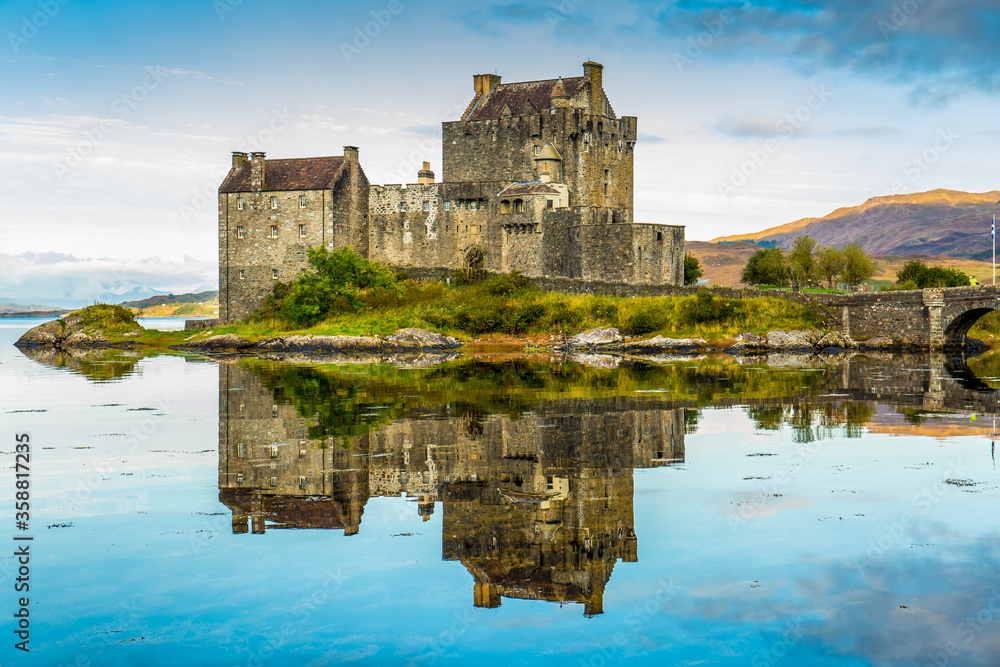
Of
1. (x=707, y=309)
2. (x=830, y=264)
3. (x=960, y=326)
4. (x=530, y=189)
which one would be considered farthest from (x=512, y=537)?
(x=830, y=264)

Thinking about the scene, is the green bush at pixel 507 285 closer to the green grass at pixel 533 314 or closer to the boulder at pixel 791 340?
the green grass at pixel 533 314

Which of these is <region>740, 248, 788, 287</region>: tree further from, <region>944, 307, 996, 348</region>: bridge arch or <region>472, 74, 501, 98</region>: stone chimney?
<region>472, 74, 501, 98</region>: stone chimney

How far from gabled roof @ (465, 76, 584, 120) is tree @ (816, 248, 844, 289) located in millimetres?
26901

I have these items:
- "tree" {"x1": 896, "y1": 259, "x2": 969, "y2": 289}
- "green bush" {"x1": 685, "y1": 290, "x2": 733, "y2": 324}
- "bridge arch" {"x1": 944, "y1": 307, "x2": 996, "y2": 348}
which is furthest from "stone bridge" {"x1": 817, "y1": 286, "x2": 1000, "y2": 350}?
"tree" {"x1": 896, "y1": 259, "x2": 969, "y2": 289}

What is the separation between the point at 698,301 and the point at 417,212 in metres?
20.3

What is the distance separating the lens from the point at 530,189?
180 ft

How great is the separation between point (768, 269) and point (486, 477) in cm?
6133

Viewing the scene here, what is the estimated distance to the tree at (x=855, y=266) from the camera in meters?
69.0

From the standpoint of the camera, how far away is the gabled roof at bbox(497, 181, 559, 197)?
54531mm

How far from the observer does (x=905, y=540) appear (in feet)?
30.9

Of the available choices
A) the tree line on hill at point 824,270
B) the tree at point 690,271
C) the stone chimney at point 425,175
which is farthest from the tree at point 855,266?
the stone chimney at point 425,175

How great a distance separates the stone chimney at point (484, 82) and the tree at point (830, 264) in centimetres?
2982

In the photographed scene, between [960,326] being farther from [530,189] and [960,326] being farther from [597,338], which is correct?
[530,189]

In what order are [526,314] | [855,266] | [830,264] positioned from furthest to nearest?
[830,264] → [855,266] → [526,314]
